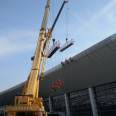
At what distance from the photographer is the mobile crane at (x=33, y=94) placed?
699 inches

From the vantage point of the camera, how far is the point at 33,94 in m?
19.5

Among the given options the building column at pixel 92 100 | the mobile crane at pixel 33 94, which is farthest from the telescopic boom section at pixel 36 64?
the building column at pixel 92 100

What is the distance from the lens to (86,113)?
25.3m

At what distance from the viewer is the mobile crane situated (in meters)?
17.8

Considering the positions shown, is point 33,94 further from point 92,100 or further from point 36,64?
point 92,100

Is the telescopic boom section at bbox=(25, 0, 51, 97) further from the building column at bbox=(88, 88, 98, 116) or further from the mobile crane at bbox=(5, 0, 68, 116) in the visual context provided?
the building column at bbox=(88, 88, 98, 116)

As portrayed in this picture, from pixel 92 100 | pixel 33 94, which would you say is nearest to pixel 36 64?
pixel 33 94

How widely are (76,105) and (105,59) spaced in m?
7.89

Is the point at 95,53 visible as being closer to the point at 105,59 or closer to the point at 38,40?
the point at 105,59

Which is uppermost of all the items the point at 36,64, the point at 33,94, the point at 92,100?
the point at 36,64

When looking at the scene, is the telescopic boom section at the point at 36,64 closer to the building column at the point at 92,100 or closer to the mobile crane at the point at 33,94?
the mobile crane at the point at 33,94

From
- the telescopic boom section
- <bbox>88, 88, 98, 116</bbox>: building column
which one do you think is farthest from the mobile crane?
<bbox>88, 88, 98, 116</bbox>: building column

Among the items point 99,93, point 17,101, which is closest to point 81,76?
point 99,93

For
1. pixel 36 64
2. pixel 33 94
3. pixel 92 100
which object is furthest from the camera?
pixel 92 100
